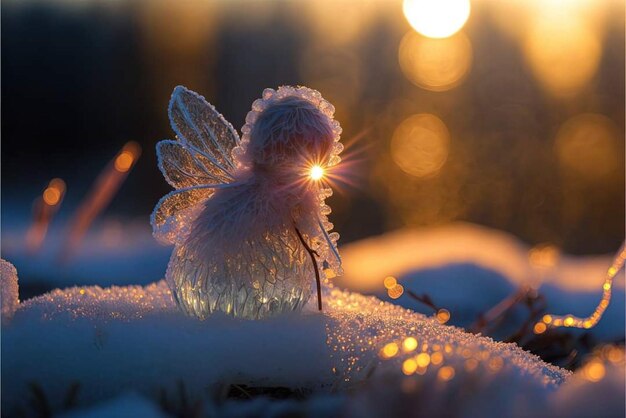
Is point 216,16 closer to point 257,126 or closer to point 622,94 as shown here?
point 622,94

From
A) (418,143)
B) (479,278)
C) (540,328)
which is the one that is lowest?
(540,328)

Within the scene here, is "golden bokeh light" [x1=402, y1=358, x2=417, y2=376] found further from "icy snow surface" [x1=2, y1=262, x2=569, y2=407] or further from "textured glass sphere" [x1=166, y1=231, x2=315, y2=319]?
"textured glass sphere" [x1=166, y1=231, x2=315, y2=319]

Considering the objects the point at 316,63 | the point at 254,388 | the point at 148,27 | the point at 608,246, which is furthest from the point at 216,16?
the point at 254,388

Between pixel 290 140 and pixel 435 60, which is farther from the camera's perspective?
pixel 435 60

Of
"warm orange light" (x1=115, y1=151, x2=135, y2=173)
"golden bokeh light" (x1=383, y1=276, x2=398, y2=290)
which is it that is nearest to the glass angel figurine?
"warm orange light" (x1=115, y1=151, x2=135, y2=173)

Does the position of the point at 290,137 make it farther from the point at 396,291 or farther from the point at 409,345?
the point at 396,291

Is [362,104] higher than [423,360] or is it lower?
higher

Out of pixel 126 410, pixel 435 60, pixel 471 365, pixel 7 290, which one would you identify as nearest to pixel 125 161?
pixel 7 290
